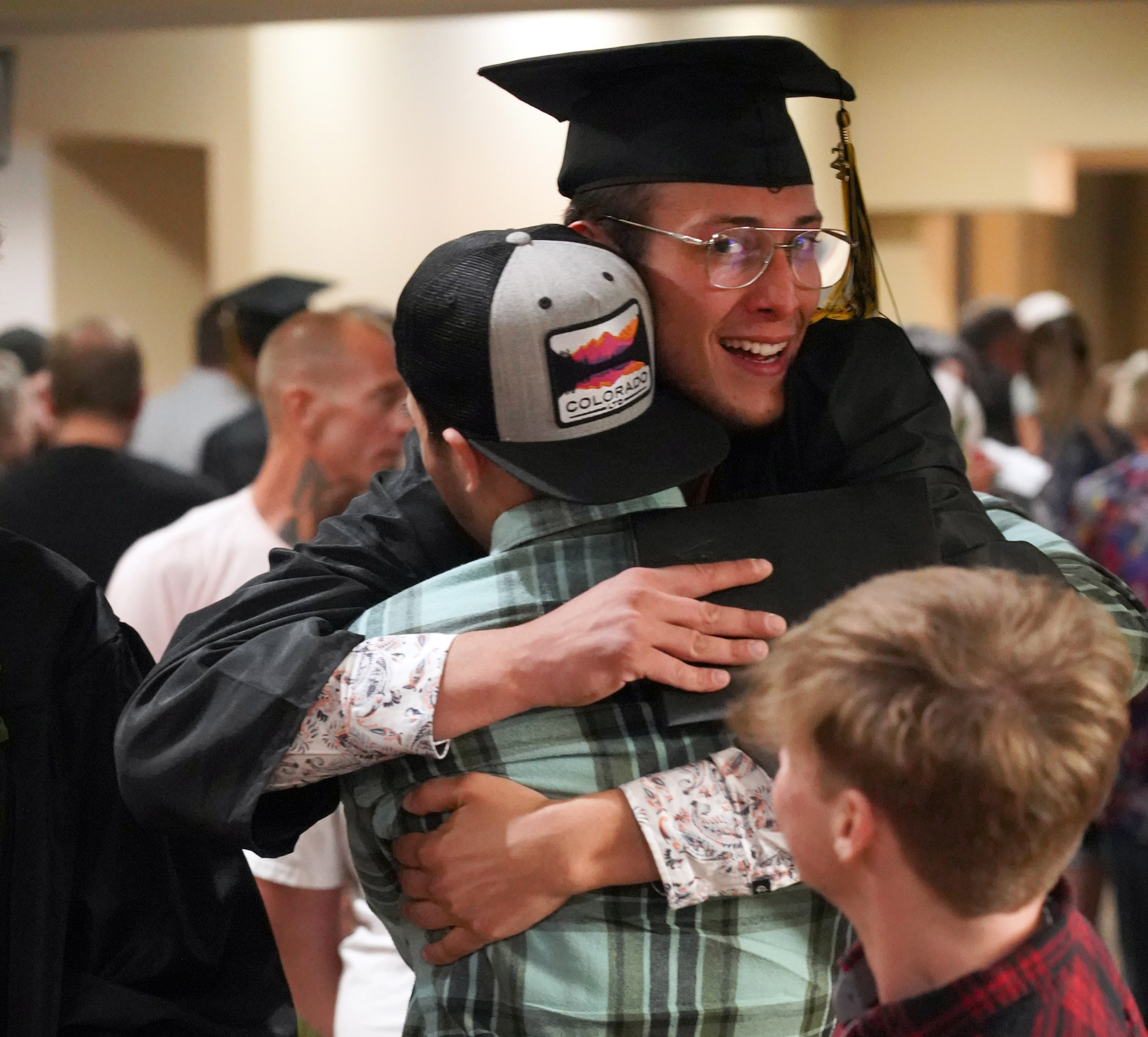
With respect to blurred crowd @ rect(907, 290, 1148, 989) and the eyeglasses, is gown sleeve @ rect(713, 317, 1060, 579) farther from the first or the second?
blurred crowd @ rect(907, 290, 1148, 989)

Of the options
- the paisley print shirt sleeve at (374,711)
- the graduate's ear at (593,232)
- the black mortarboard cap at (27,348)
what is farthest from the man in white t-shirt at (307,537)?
the black mortarboard cap at (27,348)

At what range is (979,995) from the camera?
98cm

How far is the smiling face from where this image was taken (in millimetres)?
1506

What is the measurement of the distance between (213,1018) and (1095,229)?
13.6 metres

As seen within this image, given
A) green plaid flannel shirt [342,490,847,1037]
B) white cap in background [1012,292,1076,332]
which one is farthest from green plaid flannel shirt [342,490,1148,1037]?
white cap in background [1012,292,1076,332]

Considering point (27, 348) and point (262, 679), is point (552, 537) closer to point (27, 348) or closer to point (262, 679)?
point (262, 679)

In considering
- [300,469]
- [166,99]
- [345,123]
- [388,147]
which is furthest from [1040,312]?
[300,469]

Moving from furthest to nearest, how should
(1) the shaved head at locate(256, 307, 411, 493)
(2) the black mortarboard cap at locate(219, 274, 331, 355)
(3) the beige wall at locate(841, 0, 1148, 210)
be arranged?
(3) the beige wall at locate(841, 0, 1148, 210), (2) the black mortarboard cap at locate(219, 274, 331, 355), (1) the shaved head at locate(256, 307, 411, 493)

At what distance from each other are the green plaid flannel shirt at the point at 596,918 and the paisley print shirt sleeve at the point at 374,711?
0.04 metres

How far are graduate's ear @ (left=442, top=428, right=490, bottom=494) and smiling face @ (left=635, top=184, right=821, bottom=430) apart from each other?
10.4 inches

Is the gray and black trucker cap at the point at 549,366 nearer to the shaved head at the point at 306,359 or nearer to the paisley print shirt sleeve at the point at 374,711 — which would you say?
the paisley print shirt sleeve at the point at 374,711

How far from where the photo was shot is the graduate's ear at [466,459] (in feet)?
4.41

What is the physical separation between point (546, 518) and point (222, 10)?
1269 millimetres

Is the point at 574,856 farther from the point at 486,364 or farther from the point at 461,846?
the point at 486,364
